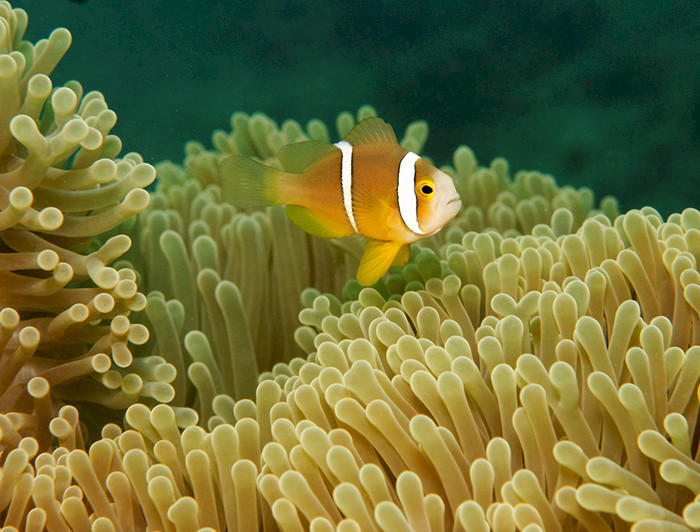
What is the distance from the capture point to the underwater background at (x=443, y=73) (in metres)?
2.87

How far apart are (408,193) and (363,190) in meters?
0.10

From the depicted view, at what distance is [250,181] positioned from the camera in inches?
56.1

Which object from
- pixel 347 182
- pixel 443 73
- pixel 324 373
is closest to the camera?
pixel 324 373

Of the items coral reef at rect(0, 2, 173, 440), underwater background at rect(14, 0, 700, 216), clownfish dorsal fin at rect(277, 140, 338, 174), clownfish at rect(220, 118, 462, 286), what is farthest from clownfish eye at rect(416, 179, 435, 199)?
underwater background at rect(14, 0, 700, 216)

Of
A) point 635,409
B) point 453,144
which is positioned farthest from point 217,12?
point 635,409

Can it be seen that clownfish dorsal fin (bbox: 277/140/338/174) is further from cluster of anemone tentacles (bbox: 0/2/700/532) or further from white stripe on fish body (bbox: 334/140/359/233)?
cluster of anemone tentacles (bbox: 0/2/700/532)

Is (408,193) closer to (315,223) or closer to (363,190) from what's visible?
(363,190)

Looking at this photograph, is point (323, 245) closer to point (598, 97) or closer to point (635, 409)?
point (635, 409)

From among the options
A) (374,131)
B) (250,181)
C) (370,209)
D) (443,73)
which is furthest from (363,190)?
(443,73)

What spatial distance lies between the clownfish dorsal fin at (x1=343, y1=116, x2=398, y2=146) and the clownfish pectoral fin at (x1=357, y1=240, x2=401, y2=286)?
0.22 m

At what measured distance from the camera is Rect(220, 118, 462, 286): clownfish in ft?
4.09

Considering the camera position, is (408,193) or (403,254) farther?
(403,254)

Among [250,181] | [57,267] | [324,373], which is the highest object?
[250,181]

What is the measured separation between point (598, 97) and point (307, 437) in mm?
2509
